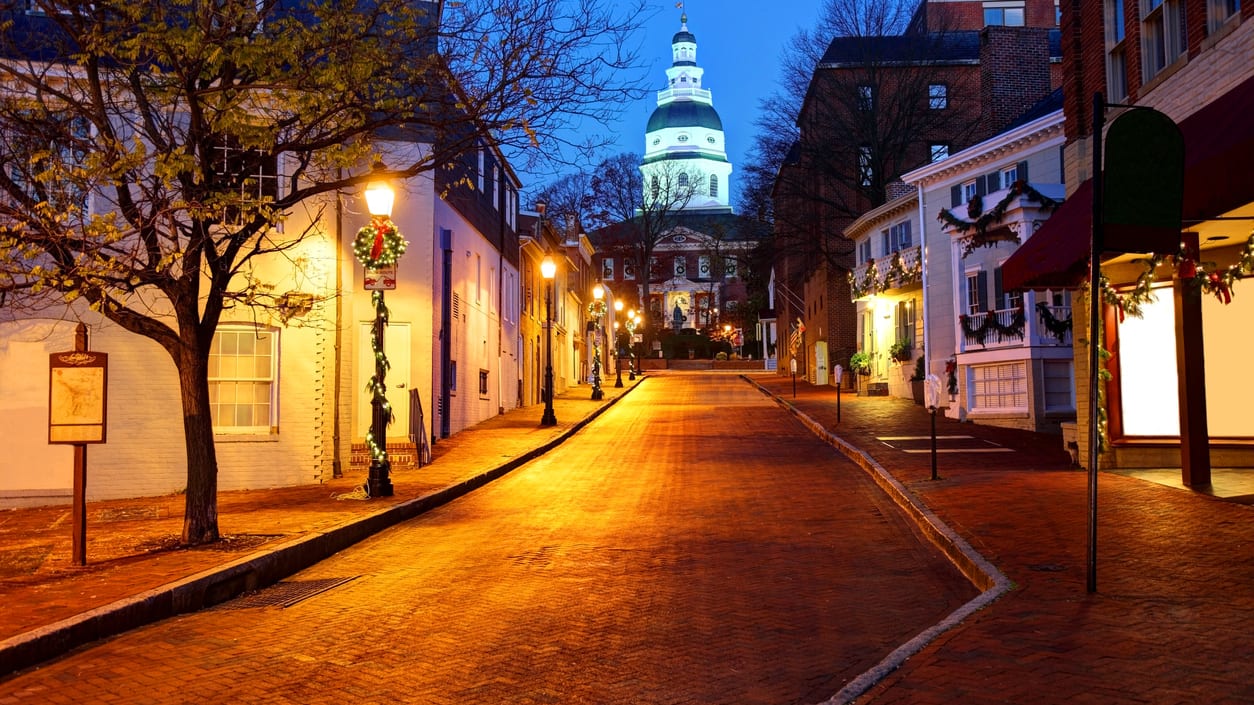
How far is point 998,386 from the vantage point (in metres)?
29.0

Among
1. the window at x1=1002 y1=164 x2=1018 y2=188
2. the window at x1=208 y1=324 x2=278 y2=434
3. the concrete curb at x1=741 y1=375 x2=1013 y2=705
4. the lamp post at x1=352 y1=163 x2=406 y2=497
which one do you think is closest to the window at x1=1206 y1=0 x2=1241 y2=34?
the concrete curb at x1=741 y1=375 x2=1013 y2=705

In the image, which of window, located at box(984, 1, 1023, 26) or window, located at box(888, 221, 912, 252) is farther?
window, located at box(984, 1, 1023, 26)

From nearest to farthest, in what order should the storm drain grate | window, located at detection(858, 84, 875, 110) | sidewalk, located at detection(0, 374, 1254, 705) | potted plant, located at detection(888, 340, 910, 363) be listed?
sidewalk, located at detection(0, 374, 1254, 705) < the storm drain grate < potted plant, located at detection(888, 340, 910, 363) < window, located at detection(858, 84, 875, 110)

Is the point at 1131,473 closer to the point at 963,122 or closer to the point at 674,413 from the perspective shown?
the point at 674,413

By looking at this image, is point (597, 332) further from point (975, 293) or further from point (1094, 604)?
point (1094, 604)

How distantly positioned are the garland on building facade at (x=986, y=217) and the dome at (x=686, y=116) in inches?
4416

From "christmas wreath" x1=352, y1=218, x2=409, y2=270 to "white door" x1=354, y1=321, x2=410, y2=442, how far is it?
21.3 feet

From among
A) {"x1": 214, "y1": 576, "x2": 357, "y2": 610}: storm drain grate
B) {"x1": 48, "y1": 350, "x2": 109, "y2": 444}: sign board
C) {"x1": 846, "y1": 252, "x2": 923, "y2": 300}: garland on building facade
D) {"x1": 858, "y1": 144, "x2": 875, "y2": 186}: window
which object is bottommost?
{"x1": 214, "y1": 576, "x2": 357, "y2": 610}: storm drain grate

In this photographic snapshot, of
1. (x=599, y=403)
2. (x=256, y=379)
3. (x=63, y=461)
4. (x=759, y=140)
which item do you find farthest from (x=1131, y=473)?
(x=759, y=140)

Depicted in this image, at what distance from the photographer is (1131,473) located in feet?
50.8

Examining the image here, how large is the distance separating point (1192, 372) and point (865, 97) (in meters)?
32.4

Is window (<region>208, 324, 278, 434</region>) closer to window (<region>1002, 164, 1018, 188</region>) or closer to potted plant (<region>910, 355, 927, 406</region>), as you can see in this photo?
window (<region>1002, 164, 1018, 188</region>)

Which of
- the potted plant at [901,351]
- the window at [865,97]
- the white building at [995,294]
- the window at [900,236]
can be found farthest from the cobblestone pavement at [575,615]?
the window at [865,97]

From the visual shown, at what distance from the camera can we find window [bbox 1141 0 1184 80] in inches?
556
